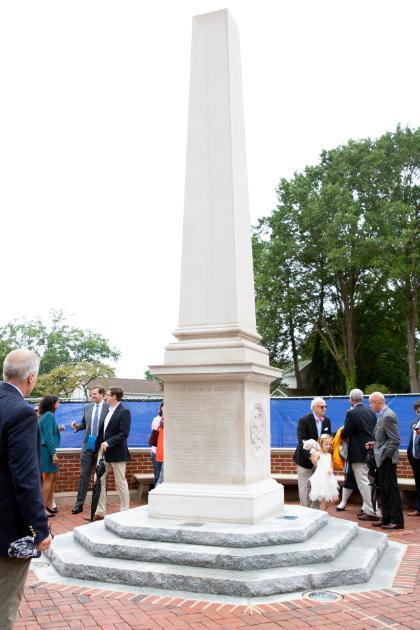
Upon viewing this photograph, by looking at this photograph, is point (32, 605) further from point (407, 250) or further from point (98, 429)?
point (407, 250)

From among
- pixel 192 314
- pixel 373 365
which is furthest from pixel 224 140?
pixel 373 365

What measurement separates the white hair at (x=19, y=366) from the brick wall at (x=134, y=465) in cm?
786

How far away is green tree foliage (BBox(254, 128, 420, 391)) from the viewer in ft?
92.1

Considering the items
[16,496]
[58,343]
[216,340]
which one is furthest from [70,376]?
[16,496]

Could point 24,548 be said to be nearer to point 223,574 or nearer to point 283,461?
point 223,574

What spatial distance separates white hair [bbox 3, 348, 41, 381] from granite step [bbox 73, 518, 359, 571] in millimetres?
2699

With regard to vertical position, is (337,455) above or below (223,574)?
above

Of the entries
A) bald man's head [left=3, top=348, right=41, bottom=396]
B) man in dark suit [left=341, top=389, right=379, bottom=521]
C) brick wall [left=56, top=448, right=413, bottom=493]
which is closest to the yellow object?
man in dark suit [left=341, top=389, right=379, bottom=521]

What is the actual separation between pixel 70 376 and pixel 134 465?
43015 millimetres

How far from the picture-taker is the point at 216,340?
6406 mm

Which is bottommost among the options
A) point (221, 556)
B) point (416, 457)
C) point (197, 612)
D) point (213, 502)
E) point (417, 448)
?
point (197, 612)

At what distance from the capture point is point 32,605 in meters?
4.64

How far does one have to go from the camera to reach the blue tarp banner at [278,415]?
11461 mm

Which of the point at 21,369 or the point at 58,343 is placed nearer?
the point at 21,369
